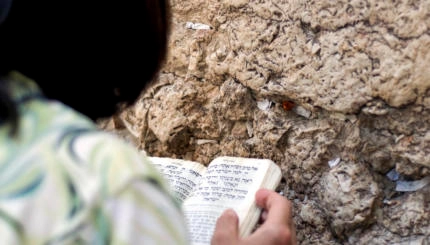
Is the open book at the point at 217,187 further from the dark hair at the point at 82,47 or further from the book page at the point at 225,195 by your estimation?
the dark hair at the point at 82,47

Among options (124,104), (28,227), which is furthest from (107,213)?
(124,104)

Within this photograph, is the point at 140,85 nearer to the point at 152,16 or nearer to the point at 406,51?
the point at 152,16

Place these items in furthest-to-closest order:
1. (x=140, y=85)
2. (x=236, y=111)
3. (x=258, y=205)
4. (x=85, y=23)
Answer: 1. (x=236, y=111)
2. (x=258, y=205)
3. (x=140, y=85)
4. (x=85, y=23)

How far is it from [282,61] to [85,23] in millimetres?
519

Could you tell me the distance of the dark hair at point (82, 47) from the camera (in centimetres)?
53

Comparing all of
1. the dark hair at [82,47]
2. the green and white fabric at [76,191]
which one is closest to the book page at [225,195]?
the dark hair at [82,47]

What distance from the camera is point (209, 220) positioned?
875 millimetres

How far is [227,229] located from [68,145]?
1.16ft

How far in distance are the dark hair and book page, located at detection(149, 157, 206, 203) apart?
0.38 metres

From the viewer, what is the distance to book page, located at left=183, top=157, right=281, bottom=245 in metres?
0.85

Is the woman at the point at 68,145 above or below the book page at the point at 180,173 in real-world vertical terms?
above

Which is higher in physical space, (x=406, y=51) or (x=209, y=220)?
(x=406, y=51)

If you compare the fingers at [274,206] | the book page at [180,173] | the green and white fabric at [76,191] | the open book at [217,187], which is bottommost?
the book page at [180,173]

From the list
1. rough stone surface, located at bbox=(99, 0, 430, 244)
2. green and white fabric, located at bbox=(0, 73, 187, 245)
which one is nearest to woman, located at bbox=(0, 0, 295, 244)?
green and white fabric, located at bbox=(0, 73, 187, 245)
